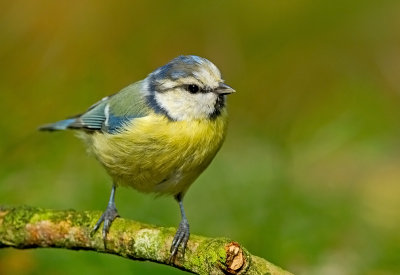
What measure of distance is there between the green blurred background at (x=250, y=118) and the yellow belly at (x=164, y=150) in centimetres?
59

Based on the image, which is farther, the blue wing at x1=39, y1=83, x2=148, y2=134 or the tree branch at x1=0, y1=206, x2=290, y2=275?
the blue wing at x1=39, y1=83, x2=148, y2=134

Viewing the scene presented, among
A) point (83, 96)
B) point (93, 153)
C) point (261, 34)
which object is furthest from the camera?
point (261, 34)

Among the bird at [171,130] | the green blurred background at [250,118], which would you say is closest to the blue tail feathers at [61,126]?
the green blurred background at [250,118]

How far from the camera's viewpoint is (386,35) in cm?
564

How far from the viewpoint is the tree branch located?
5.90ft

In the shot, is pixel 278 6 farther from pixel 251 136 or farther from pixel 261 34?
pixel 251 136

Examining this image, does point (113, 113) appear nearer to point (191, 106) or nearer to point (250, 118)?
point (191, 106)

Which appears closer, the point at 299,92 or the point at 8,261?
the point at 8,261

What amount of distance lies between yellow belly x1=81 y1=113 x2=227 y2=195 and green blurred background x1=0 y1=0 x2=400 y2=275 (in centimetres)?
59

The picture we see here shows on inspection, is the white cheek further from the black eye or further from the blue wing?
the blue wing

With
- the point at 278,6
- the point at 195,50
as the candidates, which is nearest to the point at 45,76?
the point at 195,50

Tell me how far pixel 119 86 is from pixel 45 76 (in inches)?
25.8

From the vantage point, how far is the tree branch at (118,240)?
5.90ft

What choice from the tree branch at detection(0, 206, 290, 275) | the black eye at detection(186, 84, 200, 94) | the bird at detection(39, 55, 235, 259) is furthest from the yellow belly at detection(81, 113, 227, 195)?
the tree branch at detection(0, 206, 290, 275)
